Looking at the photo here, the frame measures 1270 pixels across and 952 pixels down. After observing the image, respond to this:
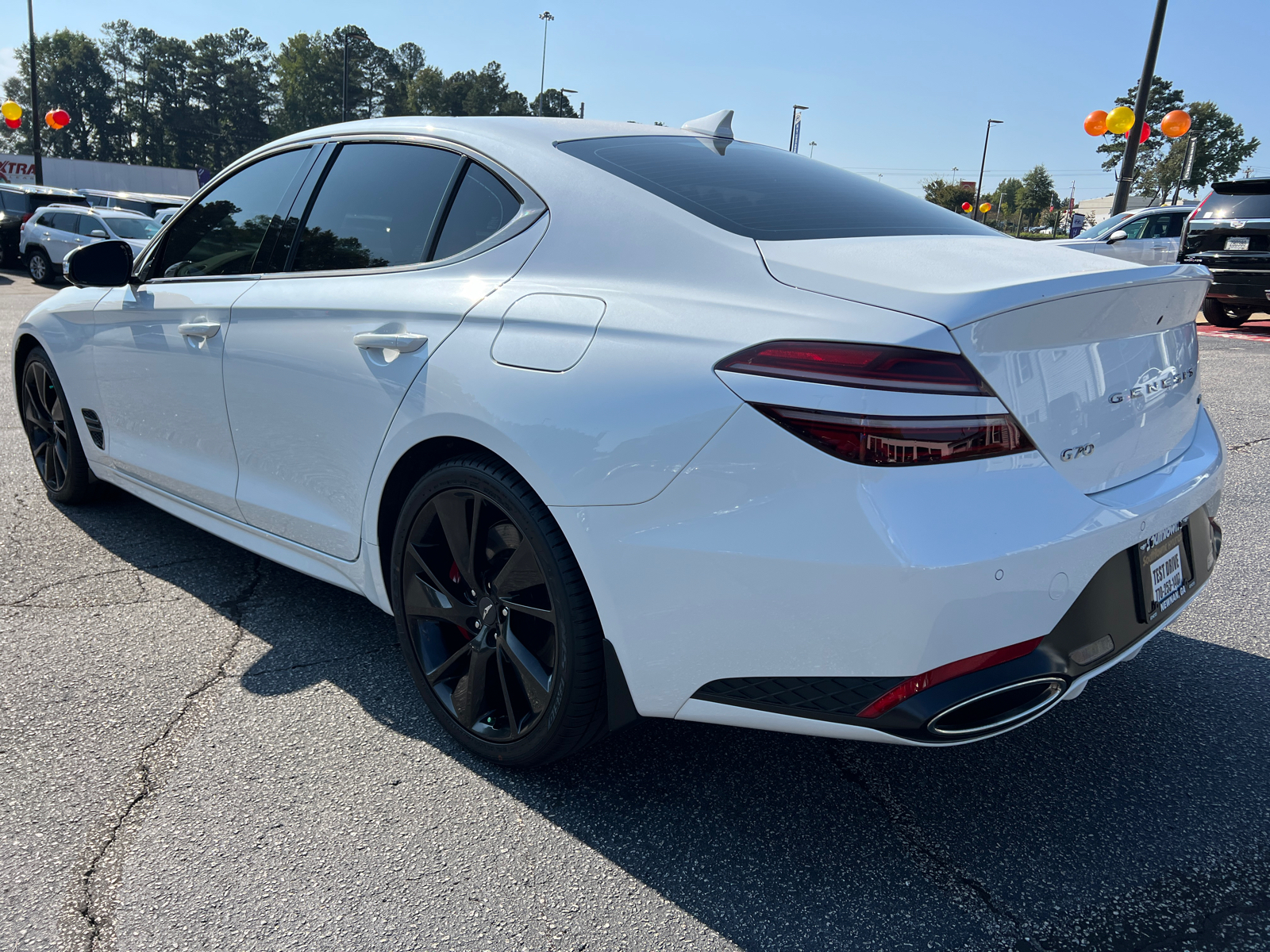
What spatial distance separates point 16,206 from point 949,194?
276 ft

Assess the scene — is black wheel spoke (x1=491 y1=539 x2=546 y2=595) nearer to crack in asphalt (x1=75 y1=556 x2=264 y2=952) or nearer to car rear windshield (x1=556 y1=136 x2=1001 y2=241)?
car rear windshield (x1=556 y1=136 x2=1001 y2=241)

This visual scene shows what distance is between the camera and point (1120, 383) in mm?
1938

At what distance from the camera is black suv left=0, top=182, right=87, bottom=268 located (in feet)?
67.1

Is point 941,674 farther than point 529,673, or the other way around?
point 529,673

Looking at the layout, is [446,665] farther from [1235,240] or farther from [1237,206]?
[1237,206]

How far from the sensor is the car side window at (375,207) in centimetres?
258

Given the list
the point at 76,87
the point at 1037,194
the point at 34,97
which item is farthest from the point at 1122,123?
the point at 76,87

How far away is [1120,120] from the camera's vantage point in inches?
709

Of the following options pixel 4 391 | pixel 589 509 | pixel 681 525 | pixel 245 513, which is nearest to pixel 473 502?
pixel 589 509

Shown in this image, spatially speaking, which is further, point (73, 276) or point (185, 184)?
point (185, 184)

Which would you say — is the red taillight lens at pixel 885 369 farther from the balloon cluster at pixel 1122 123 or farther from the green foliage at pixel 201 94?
the green foliage at pixel 201 94

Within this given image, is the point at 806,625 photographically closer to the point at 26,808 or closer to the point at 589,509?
the point at 589,509

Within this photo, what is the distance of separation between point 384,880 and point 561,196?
1.60m

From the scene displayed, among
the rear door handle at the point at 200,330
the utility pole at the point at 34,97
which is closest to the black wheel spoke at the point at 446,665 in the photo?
the rear door handle at the point at 200,330
